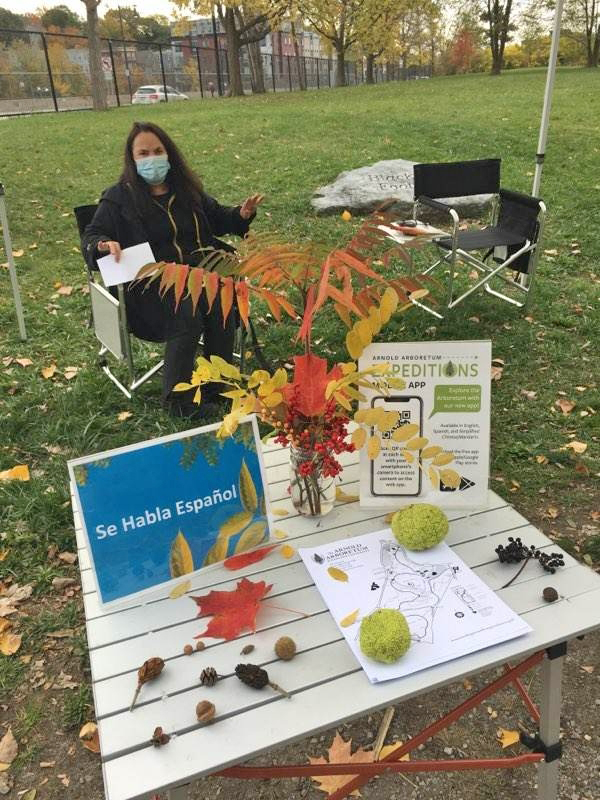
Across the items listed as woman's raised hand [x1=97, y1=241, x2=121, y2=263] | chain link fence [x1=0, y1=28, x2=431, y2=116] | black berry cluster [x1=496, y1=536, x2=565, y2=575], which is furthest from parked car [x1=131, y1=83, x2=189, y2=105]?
black berry cluster [x1=496, y1=536, x2=565, y2=575]

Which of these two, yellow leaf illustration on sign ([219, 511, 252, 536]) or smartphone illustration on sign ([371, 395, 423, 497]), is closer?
yellow leaf illustration on sign ([219, 511, 252, 536])

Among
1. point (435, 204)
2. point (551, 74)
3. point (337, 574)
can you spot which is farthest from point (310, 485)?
point (551, 74)

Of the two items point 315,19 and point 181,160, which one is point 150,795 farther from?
point 315,19

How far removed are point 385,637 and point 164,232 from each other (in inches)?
111

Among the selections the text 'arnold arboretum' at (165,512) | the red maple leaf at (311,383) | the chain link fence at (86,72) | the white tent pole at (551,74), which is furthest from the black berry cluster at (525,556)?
the chain link fence at (86,72)

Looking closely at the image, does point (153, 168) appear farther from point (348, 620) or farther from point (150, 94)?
point (150, 94)

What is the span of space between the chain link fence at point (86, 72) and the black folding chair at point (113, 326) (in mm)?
15132

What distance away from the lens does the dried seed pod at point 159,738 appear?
1.10 m

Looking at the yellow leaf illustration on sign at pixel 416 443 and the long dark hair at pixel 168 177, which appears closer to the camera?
the yellow leaf illustration on sign at pixel 416 443

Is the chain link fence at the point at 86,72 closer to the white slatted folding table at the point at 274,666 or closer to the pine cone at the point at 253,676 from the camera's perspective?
the white slatted folding table at the point at 274,666

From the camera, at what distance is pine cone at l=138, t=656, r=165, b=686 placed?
1211mm

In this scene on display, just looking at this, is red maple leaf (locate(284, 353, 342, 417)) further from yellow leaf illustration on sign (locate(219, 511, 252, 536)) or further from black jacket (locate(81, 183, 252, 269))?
black jacket (locate(81, 183, 252, 269))

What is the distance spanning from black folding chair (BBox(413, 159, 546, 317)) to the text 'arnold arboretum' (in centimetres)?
334

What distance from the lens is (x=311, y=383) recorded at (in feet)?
4.92
